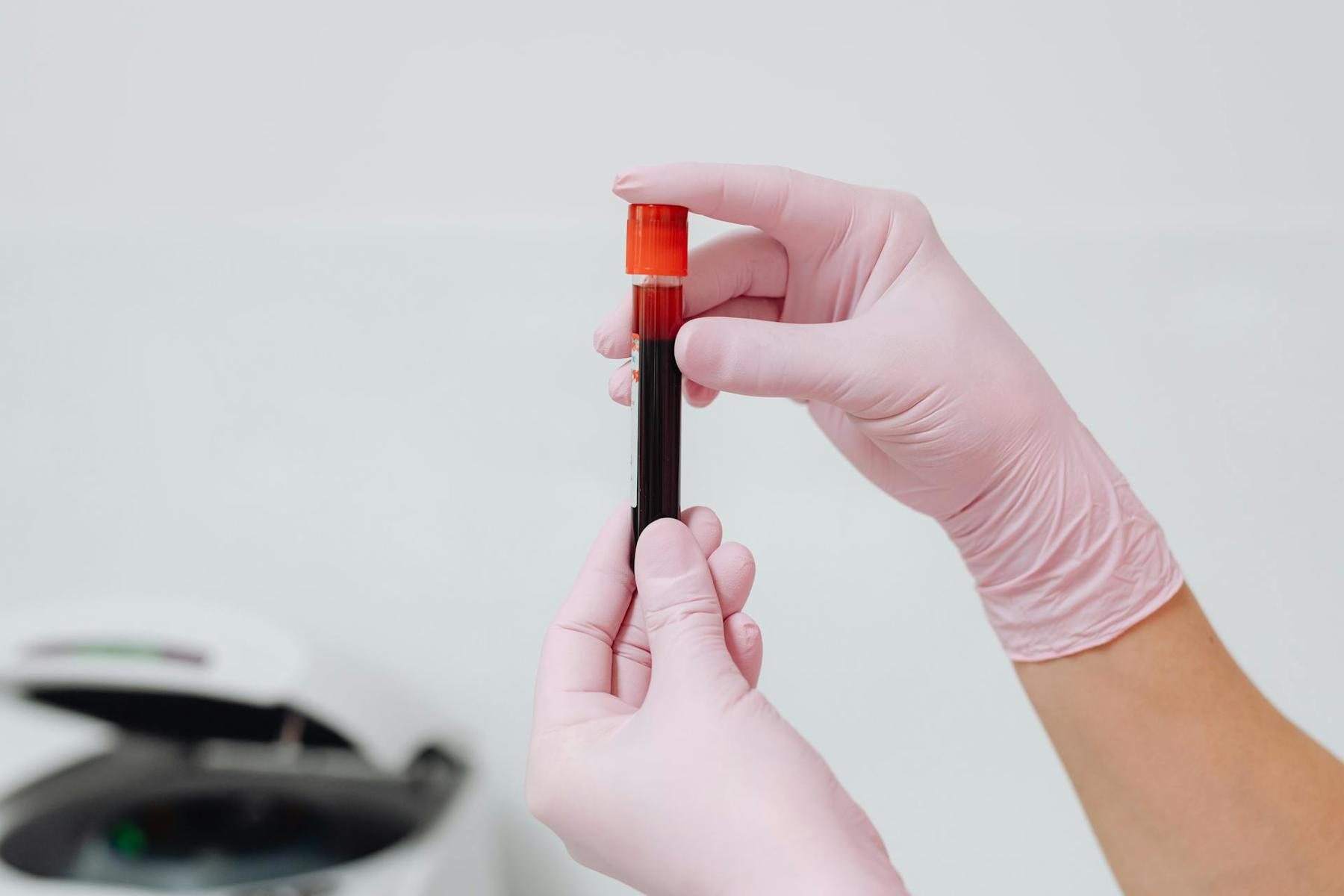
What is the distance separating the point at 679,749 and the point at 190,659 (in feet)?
1.86

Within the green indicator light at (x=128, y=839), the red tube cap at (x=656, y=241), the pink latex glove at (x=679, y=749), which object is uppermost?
the red tube cap at (x=656, y=241)

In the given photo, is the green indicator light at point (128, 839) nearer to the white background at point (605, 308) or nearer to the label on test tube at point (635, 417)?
the white background at point (605, 308)

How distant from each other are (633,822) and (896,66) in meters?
0.82

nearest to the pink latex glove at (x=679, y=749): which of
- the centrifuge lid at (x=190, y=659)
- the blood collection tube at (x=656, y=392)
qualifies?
the blood collection tube at (x=656, y=392)

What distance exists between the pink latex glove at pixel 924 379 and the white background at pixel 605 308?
32 cm

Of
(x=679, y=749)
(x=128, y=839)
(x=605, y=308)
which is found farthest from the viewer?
(x=605, y=308)

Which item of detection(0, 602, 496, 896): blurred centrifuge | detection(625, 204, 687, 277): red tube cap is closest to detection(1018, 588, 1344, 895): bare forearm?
detection(625, 204, 687, 277): red tube cap

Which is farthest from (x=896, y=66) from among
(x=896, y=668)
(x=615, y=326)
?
(x=896, y=668)

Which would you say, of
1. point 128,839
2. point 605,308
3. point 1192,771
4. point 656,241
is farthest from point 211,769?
point 1192,771

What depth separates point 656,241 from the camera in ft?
1.64

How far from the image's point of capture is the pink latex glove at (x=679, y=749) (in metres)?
0.42

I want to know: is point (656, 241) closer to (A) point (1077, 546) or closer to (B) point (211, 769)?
(A) point (1077, 546)

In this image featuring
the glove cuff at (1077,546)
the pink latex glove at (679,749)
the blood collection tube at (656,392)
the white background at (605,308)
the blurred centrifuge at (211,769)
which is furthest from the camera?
the white background at (605,308)

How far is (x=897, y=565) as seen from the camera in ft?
3.22
